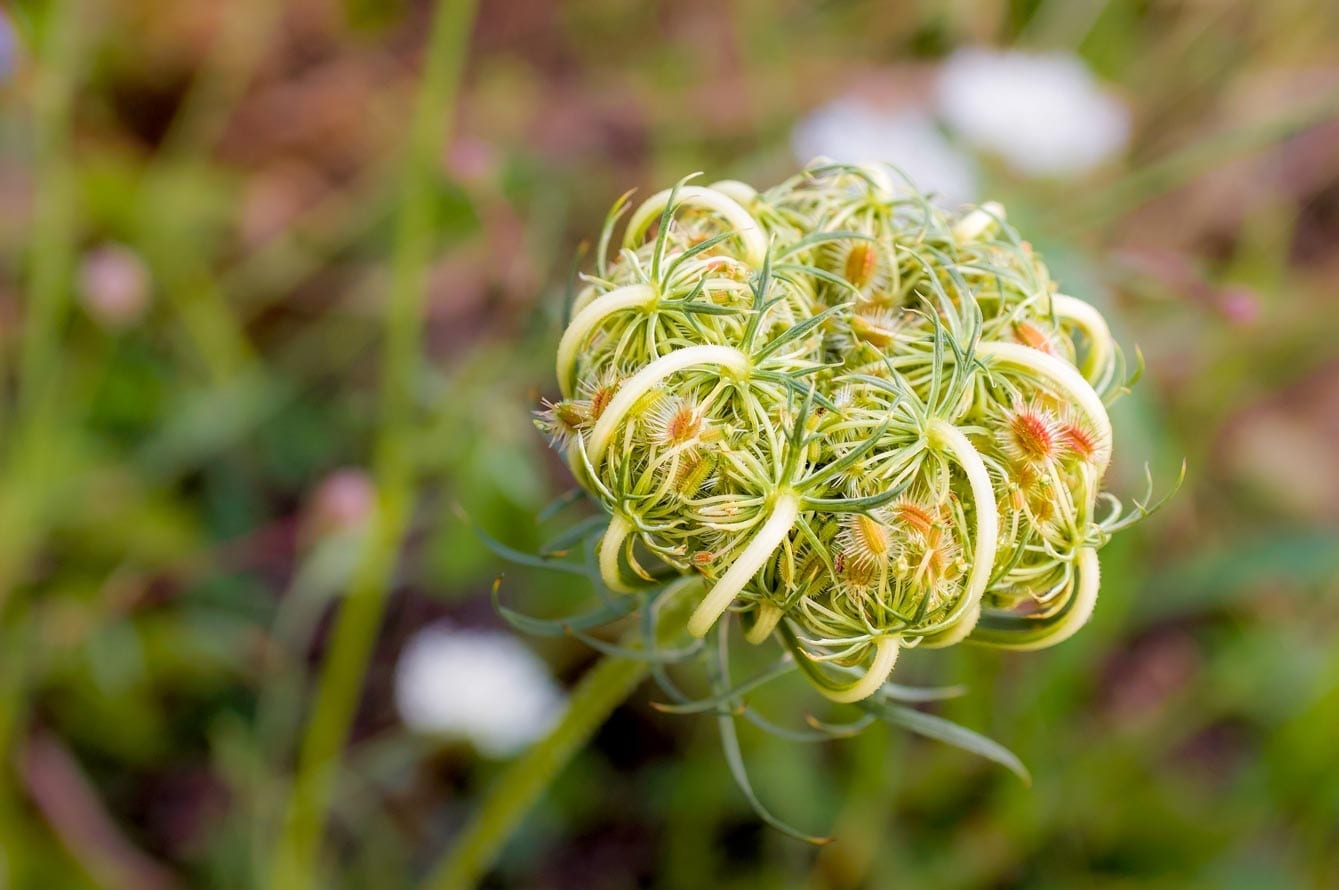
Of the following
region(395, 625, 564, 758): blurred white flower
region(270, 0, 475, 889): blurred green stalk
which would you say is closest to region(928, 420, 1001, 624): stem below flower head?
region(270, 0, 475, 889): blurred green stalk

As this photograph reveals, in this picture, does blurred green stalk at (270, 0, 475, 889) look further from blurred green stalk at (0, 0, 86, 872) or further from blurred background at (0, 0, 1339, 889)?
blurred green stalk at (0, 0, 86, 872)

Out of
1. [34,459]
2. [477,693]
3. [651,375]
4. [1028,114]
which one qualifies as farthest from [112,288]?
[1028,114]

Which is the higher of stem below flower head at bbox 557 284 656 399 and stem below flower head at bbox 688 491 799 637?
stem below flower head at bbox 557 284 656 399

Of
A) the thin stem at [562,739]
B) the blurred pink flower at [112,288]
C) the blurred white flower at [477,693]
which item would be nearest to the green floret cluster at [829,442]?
the thin stem at [562,739]

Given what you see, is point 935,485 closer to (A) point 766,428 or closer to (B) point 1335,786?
(A) point 766,428

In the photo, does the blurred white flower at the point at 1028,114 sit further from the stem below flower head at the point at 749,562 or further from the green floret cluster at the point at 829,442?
the stem below flower head at the point at 749,562

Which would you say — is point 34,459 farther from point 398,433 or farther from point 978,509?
point 978,509
